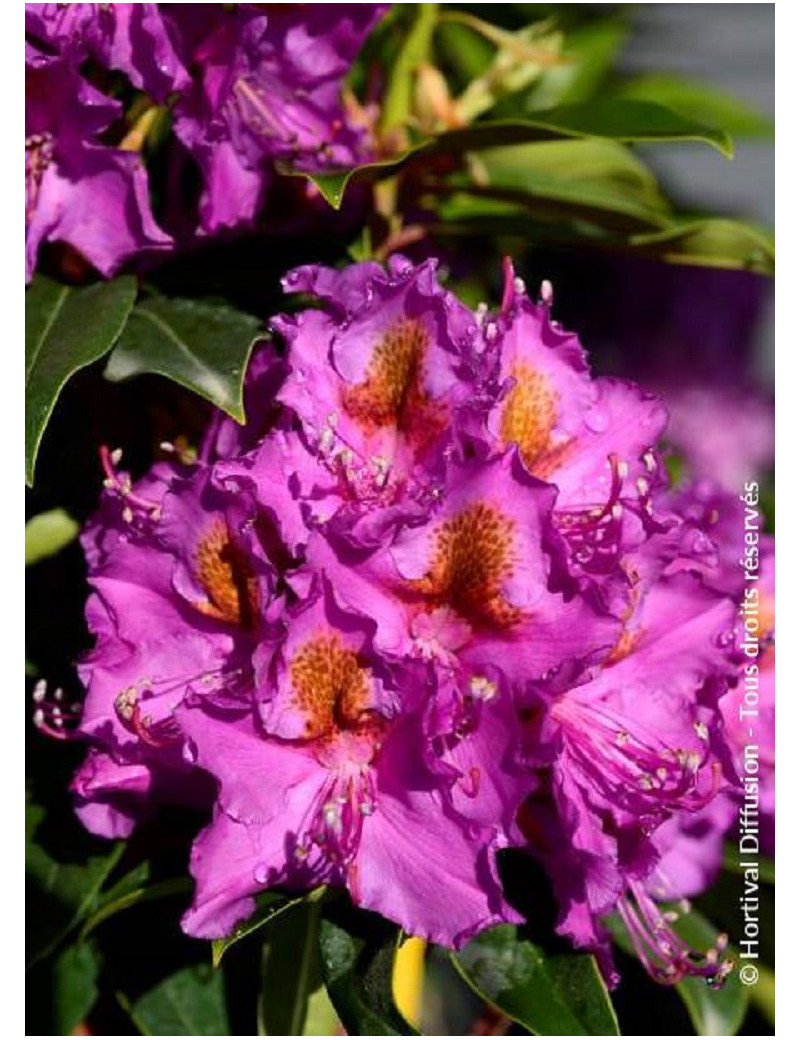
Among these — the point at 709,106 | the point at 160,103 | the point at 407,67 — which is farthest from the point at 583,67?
the point at 160,103

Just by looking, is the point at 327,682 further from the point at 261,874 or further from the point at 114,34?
the point at 114,34

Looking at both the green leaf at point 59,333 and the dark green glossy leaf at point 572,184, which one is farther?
the dark green glossy leaf at point 572,184

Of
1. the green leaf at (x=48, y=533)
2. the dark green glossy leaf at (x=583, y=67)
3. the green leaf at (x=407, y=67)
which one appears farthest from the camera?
the dark green glossy leaf at (x=583, y=67)

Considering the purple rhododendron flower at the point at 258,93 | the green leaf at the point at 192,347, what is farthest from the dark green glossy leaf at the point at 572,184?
the green leaf at the point at 192,347

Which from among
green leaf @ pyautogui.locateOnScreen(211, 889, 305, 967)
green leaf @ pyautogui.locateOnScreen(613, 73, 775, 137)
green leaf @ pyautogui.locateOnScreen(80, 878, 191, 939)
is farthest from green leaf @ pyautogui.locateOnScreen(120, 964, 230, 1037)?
green leaf @ pyautogui.locateOnScreen(613, 73, 775, 137)

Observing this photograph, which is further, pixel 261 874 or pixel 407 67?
pixel 407 67

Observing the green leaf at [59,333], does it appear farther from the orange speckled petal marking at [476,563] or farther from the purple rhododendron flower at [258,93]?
the orange speckled petal marking at [476,563]
